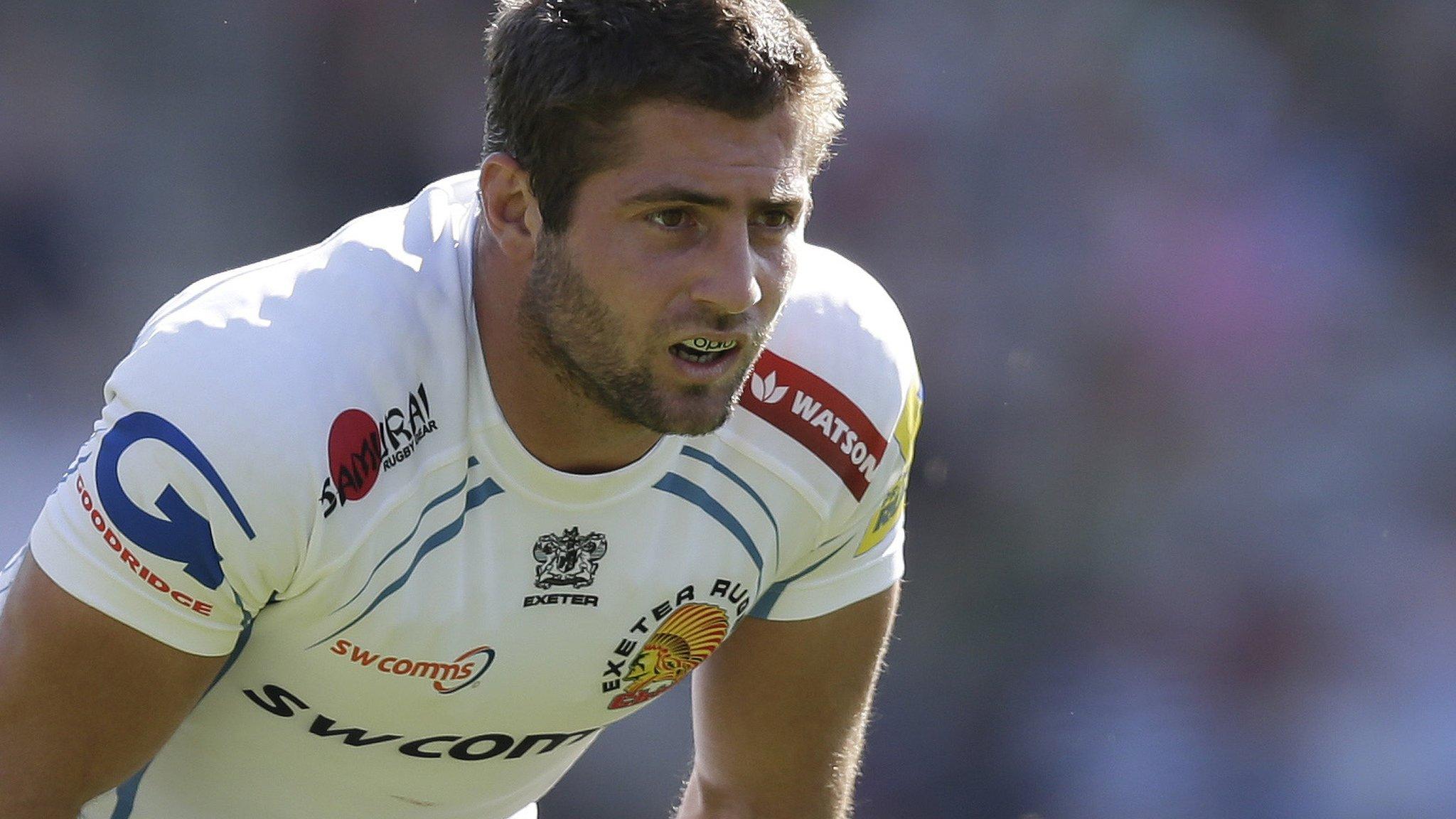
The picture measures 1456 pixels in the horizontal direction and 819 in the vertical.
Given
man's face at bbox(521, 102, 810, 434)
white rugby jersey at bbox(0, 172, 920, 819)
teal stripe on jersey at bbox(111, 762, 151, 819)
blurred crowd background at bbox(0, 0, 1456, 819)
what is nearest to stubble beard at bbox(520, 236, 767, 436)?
man's face at bbox(521, 102, 810, 434)

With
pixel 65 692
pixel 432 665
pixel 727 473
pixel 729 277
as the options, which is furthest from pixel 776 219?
pixel 65 692

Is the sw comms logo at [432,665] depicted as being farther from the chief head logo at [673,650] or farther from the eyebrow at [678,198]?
the eyebrow at [678,198]

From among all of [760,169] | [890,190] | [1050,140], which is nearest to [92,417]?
[890,190]

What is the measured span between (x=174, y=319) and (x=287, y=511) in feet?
0.96

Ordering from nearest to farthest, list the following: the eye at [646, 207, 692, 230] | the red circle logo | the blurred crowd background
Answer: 1. the red circle logo
2. the eye at [646, 207, 692, 230]
3. the blurred crowd background

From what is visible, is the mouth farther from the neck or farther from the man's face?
the neck

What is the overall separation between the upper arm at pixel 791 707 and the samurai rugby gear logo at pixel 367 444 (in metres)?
0.73

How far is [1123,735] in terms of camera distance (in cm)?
498

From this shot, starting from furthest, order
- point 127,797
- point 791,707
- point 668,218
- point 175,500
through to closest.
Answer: point 791,707 < point 127,797 < point 668,218 < point 175,500

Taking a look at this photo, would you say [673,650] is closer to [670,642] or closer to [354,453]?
[670,642]

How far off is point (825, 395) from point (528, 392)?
0.46 meters

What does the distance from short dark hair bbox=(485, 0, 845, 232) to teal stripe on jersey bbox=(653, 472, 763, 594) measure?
16.6 inches

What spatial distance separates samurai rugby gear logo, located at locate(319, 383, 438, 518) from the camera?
196 cm

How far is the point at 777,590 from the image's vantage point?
253 centimetres
